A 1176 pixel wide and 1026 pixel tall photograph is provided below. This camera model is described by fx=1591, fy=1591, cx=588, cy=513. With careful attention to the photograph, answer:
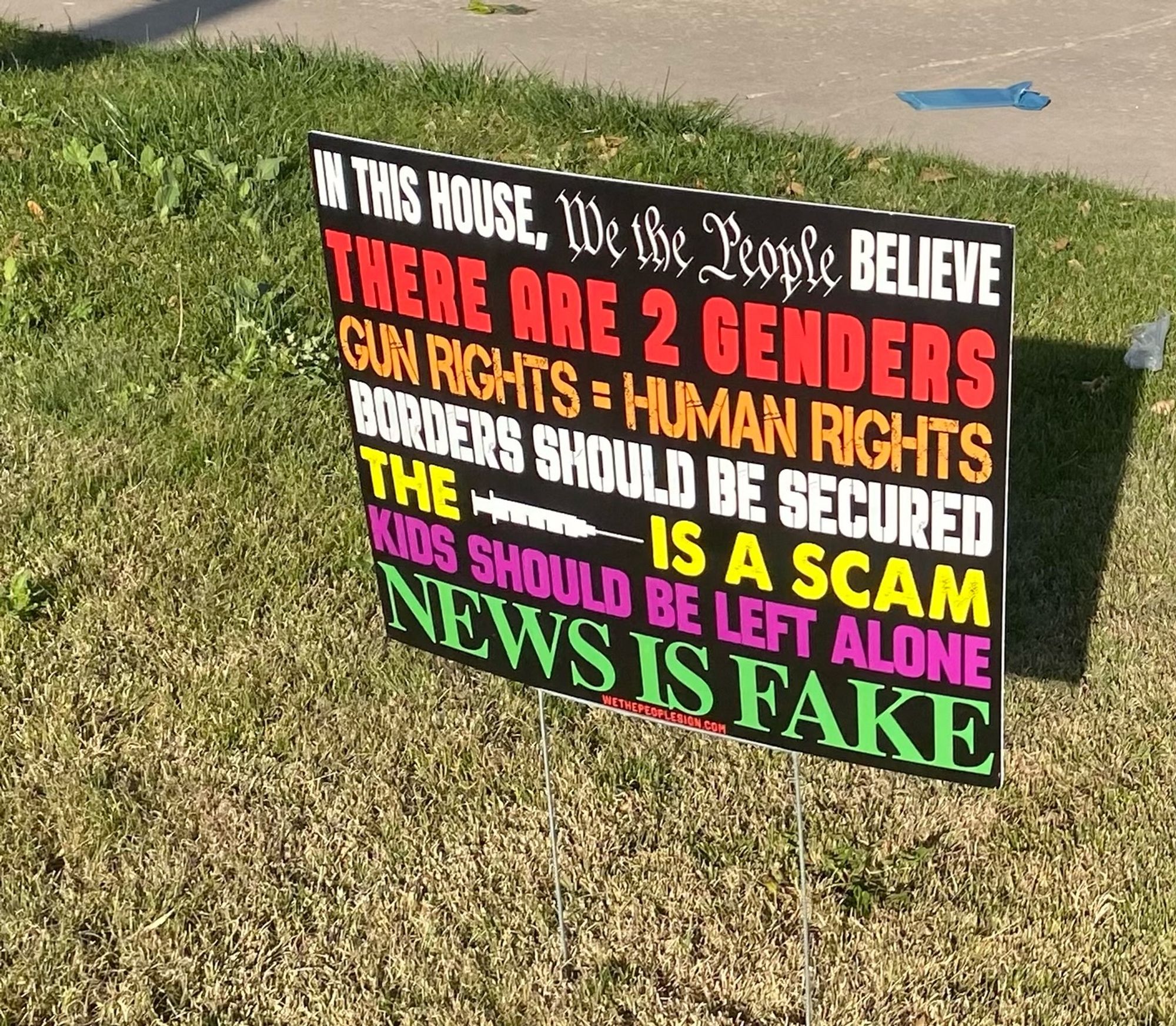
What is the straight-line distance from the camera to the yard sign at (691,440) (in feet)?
7.82

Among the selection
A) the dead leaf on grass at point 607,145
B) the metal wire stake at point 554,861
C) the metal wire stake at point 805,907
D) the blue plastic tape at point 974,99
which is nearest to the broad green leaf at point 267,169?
the dead leaf on grass at point 607,145

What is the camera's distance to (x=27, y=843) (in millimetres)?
3518

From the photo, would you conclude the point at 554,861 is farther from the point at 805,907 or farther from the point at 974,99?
the point at 974,99

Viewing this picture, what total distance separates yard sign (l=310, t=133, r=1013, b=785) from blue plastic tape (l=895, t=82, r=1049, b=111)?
5317mm

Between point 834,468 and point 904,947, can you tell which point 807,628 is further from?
point 904,947

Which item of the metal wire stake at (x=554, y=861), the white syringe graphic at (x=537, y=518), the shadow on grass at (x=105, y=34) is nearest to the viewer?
the white syringe graphic at (x=537, y=518)

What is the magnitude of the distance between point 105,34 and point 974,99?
15.1 ft

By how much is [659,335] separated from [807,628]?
1.83ft

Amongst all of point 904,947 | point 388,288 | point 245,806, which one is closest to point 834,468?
point 388,288

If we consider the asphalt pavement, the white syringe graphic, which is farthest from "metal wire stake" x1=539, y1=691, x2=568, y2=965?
the asphalt pavement

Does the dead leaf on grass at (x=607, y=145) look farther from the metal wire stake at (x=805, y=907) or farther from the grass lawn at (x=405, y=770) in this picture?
the metal wire stake at (x=805, y=907)

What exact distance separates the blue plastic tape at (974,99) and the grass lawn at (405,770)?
6.53 ft

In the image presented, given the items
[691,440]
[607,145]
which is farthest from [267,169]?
[691,440]

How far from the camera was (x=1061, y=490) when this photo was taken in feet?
15.3
